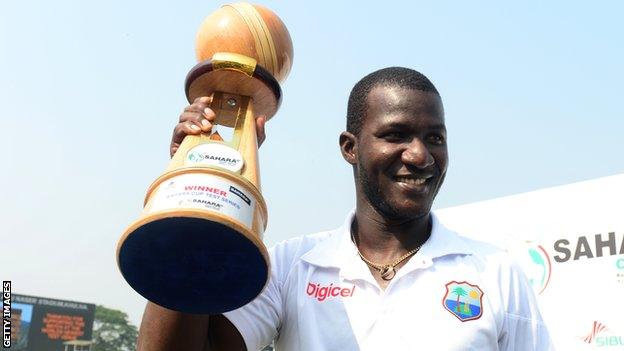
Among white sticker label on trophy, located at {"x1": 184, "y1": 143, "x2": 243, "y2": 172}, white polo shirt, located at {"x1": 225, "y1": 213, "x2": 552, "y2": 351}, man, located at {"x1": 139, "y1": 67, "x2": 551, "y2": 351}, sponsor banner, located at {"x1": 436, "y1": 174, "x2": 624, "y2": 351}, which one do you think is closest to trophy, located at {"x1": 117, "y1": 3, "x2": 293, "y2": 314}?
white sticker label on trophy, located at {"x1": 184, "y1": 143, "x2": 243, "y2": 172}

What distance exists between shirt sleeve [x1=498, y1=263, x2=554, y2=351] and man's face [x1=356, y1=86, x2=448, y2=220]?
347 millimetres

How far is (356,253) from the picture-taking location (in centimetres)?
217

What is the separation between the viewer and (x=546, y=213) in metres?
6.79

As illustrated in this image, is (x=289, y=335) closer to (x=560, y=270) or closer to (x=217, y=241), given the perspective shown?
(x=217, y=241)

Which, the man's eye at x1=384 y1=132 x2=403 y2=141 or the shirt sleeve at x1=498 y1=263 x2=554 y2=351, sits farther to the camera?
the man's eye at x1=384 y1=132 x2=403 y2=141

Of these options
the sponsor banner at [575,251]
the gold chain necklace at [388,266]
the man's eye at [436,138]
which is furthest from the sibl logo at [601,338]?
the man's eye at [436,138]

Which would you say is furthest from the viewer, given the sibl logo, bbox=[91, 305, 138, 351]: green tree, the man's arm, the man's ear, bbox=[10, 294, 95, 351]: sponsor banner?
bbox=[91, 305, 138, 351]: green tree

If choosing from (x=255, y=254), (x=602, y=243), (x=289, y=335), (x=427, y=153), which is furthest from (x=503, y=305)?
(x=602, y=243)

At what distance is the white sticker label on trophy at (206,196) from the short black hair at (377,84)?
632 mm

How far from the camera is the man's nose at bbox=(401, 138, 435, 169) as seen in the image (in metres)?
2.01

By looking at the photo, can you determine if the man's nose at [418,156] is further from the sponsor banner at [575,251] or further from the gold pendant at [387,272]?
the sponsor banner at [575,251]

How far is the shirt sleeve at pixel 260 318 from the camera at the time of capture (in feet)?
6.38

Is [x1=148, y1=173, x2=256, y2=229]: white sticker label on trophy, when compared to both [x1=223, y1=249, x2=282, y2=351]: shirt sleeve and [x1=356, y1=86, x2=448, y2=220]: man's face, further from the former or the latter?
[x1=356, y1=86, x2=448, y2=220]: man's face

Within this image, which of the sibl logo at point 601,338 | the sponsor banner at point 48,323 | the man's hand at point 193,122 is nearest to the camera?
the man's hand at point 193,122
